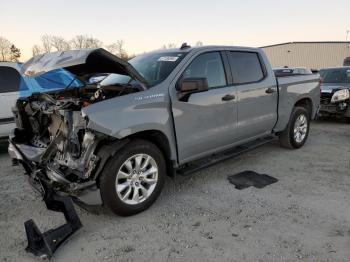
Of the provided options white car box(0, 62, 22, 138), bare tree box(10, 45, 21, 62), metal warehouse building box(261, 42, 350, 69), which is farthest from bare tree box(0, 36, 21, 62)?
white car box(0, 62, 22, 138)

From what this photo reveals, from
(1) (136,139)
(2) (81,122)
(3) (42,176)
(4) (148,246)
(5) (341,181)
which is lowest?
(5) (341,181)

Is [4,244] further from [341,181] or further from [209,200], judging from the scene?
[341,181]

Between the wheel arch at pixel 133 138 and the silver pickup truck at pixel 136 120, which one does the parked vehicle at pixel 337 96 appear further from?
the wheel arch at pixel 133 138

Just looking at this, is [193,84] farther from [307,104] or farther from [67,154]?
[307,104]

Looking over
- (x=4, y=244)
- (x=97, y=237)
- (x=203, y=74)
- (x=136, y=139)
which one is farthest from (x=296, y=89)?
(x=4, y=244)

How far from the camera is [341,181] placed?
4562 mm

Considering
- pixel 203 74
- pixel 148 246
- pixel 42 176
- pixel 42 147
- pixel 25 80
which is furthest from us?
pixel 25 80

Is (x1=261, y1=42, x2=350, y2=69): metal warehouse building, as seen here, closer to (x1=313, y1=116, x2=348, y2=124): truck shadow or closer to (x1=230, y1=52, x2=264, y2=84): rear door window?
(x1=313, y1=116, x2=348, y2=124): truck shadow

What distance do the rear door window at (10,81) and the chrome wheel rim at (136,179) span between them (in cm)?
380

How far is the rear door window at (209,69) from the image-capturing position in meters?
4.16

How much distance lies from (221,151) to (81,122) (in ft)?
7.37

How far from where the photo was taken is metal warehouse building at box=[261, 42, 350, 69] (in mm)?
36062

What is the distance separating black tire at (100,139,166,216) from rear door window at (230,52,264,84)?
1.73m

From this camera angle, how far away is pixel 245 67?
16.1ft
